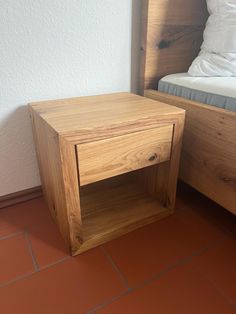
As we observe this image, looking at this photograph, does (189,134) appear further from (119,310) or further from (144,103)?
(119,310)

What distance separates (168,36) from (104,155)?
0.64 meters

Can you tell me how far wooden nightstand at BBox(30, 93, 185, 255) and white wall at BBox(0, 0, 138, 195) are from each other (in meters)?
0.08

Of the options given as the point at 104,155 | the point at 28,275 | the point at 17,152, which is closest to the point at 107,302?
the point at 28,275

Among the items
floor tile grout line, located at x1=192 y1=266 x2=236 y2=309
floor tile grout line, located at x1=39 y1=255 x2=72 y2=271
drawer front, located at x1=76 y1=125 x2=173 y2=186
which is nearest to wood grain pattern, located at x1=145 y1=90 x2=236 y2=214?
drawer front, located at x1=76 y1=125 x2=173 y2=186

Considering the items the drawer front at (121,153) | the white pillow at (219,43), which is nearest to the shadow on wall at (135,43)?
the white pillow at (219,43)

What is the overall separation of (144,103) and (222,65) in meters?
0.35

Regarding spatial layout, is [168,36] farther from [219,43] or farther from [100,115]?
[100,115]

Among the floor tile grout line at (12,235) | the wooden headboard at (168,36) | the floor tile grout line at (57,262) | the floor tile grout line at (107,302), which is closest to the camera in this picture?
the floor tile grout line at (107,302)

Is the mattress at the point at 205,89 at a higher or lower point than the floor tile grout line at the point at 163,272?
higher

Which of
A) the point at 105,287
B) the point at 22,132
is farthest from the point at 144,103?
the point at 105,287

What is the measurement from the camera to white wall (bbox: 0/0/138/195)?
0.79 metres

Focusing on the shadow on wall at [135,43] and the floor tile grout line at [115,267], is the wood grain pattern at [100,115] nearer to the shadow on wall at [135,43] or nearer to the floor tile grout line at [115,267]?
the shadow on wall at [135,43]

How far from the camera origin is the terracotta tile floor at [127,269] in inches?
24.5

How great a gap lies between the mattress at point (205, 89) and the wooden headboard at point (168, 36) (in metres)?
0.08
